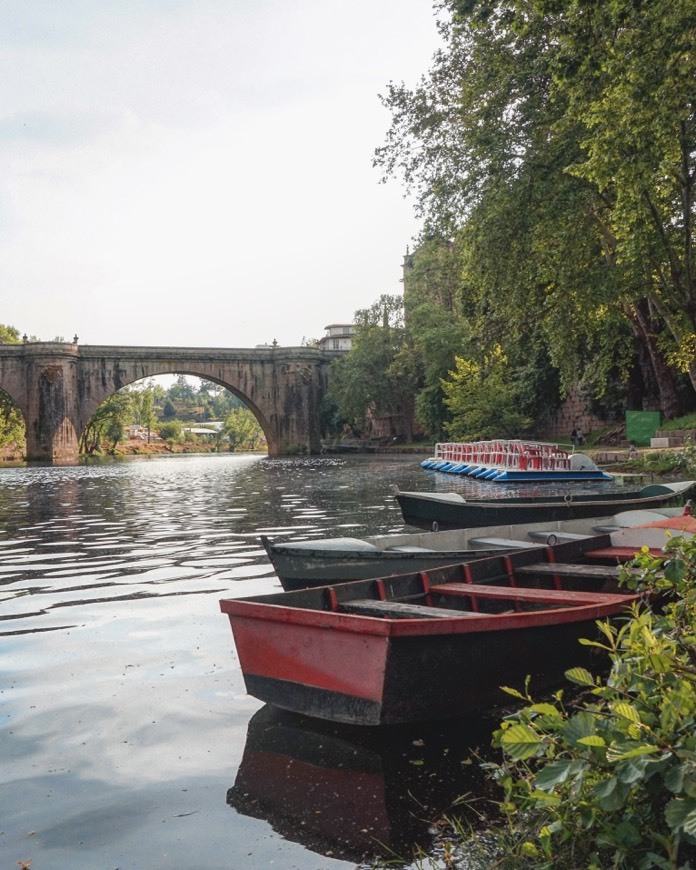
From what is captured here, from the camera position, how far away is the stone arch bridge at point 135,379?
4647 centimetres

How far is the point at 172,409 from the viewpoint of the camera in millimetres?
143125

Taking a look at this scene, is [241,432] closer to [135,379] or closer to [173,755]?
[135,379]

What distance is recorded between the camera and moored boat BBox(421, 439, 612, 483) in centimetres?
2038

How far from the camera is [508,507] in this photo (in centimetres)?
1083

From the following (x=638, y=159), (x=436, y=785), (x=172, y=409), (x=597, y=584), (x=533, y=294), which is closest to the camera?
(x=436, y=785)

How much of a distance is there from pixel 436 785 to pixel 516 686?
40.5 inches

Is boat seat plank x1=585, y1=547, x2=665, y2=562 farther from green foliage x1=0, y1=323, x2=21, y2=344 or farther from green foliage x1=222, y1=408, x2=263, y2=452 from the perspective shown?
green foliage x1=222, y1=408, x2=263, y2=452

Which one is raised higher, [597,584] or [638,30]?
[638,30]

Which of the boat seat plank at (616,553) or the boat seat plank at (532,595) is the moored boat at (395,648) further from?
the boat seat plank at (616,553)

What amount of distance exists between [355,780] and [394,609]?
1174 mm

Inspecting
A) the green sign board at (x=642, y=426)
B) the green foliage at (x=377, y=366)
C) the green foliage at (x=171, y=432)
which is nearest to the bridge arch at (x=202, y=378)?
the green foliage at (x=377, y=366)

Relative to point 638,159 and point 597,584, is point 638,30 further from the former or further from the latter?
point 597,584

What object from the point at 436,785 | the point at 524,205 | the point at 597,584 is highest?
the point at 524,205

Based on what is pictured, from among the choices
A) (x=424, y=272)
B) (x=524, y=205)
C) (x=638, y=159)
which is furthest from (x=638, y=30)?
(x=424, y=272)
